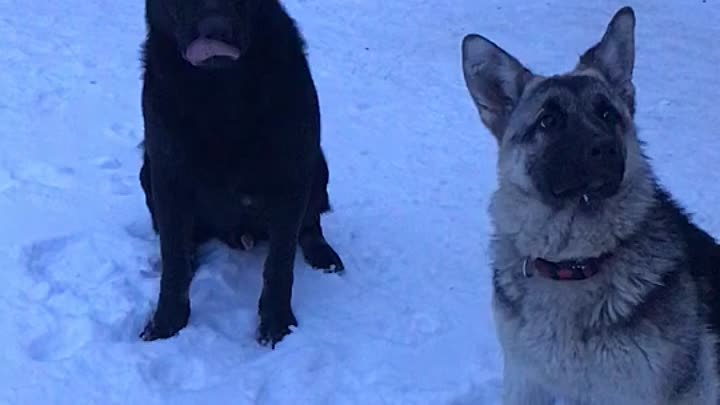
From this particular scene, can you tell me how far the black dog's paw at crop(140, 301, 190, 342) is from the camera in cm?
457

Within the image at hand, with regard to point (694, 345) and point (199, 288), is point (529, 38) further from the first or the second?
point (694, 345)

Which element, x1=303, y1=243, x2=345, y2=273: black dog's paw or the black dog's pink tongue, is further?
x1=303, y1=243, x2=345, y2=273: black dog's paw

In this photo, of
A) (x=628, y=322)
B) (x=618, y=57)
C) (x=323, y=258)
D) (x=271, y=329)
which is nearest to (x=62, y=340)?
(x=271, y=329)

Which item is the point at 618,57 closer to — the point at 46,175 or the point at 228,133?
the point at 228,133

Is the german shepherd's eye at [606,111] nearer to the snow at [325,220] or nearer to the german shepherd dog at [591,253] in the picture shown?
the german shepherd dog at [591,253]

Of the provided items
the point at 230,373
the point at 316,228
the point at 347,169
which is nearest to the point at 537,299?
the point at 230,373

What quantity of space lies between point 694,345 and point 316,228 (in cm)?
230

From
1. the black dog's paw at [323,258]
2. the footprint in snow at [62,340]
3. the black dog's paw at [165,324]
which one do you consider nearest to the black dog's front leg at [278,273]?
the black dog's paw at [165,324]

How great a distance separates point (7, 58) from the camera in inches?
308

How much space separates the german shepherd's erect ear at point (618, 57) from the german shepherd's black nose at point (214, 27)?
1490 mm

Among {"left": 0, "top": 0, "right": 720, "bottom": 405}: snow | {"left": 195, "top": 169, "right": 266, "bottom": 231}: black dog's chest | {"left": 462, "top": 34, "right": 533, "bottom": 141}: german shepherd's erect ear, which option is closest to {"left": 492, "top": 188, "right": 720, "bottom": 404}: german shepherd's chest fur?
{"left": 462, "top": 34, "right": 533, "bottom": 141}: german shepherd's erect ear

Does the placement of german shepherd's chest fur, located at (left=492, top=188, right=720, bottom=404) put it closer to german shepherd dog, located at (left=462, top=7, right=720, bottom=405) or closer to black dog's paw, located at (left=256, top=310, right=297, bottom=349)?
german shepherd dog, located at (left=462, top=7, right=720, bottom=405)

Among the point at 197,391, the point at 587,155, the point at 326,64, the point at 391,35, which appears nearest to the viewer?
the point at 587,155

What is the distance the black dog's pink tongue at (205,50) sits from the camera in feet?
13.3
